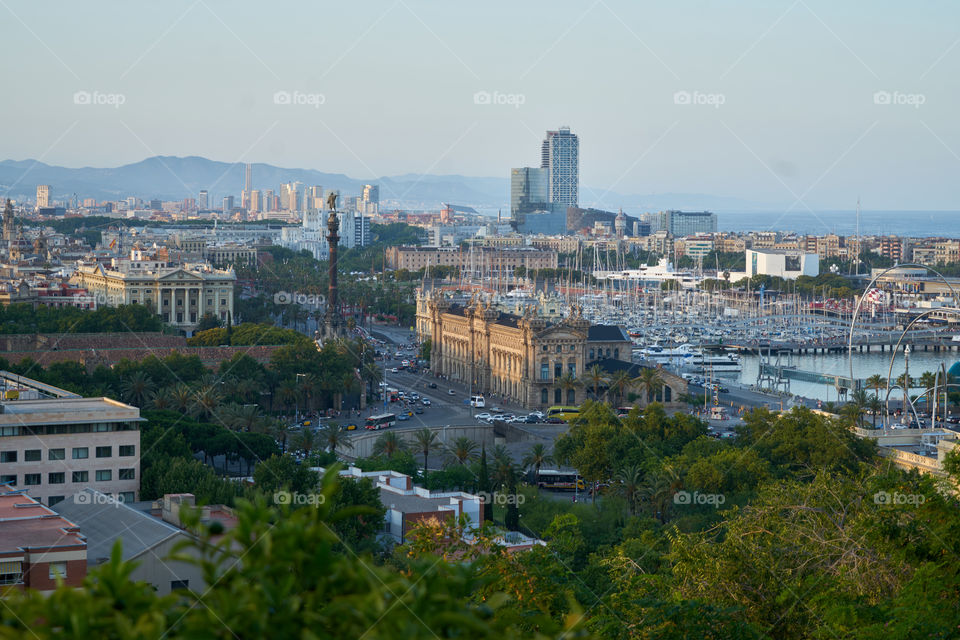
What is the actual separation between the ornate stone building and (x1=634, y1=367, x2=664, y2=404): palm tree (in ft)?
9.03

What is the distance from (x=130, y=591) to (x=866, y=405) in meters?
46.2

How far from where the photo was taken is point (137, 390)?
1874 inches

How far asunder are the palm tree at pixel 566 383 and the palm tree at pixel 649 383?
111 inches

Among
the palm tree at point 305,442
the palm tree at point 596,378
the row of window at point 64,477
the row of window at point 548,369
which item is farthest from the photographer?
the row of window at point 548,369

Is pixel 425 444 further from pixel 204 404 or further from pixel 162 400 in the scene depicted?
pixel 162 400

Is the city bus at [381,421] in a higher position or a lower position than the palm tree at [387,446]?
lower

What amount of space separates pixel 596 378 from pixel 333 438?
18055 mm

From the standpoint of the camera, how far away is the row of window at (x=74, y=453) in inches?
1159

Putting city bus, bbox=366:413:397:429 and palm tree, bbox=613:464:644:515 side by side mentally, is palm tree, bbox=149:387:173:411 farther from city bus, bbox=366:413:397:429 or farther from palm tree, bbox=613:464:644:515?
palm tree, bbox=613:464:644:515

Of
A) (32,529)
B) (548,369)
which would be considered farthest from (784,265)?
(32,529)

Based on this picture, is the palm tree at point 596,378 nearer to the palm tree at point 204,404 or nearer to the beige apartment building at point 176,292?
the palm tree at point 204,404

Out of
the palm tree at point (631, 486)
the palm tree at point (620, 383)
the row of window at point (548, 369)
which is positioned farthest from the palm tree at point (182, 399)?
the palm tree at point (620, 383)

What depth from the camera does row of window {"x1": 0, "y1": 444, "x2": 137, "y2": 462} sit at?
2944 cm

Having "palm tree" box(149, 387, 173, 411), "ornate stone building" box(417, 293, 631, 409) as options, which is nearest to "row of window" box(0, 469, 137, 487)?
→ "palm tree" box(149, 387, 173, 411)
